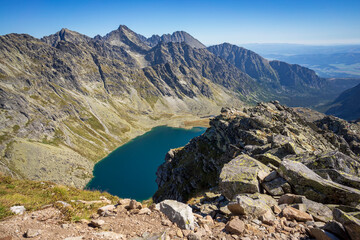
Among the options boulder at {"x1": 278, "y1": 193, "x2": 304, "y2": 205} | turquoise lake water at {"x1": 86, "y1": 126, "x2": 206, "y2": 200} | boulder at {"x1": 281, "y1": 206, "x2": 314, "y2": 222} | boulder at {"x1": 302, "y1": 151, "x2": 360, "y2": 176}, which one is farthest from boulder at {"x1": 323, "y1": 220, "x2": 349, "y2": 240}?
turquoise lake water at {"x1": 86, "y1": 126, "x2": 206, "y2": 200}

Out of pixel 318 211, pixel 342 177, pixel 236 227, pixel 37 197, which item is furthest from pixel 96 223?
pixel 342 177

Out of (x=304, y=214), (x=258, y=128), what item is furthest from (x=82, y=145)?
(x=304, y=214)

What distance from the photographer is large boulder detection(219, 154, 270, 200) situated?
13.7 metres

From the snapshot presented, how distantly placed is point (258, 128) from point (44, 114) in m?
201

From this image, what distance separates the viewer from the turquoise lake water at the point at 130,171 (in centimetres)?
11152

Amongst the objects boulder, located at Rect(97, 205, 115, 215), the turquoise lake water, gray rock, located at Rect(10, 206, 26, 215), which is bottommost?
the turquoise lake water

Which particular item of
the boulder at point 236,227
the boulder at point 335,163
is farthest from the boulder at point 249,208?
the boulder at point 335,163

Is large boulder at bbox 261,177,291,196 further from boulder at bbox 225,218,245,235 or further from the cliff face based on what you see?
boulder at bbox 225,218,245,235

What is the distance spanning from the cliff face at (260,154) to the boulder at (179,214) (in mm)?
5122

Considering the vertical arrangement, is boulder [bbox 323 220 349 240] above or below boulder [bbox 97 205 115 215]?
above

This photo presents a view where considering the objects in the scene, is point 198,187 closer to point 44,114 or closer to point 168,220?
point 168,220

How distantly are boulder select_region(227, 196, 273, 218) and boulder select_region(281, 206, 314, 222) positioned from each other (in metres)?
0.82

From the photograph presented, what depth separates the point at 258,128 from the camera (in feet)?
169

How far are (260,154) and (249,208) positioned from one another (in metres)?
10.2
